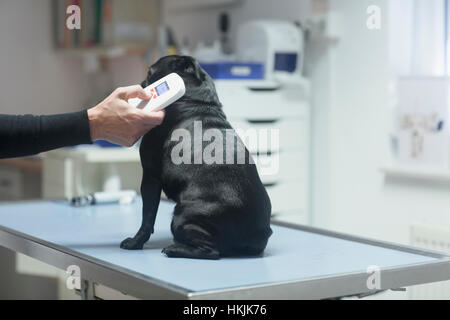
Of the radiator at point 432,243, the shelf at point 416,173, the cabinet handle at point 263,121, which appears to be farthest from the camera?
the cabinet handle at point 263,121

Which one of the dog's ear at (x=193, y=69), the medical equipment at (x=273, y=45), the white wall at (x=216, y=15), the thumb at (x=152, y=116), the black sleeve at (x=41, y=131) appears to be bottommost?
the black sleeve at (x=41, y=131)

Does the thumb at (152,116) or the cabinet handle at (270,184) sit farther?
the cabinet handle at (270,184)

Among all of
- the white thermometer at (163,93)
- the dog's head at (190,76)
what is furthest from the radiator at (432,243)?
the white thermometer at (163,93)

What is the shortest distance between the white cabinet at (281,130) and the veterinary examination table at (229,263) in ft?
3.25

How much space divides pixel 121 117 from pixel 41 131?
0.15m

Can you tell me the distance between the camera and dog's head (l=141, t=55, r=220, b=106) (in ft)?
4.71

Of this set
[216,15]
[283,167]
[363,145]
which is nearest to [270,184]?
[283,167]

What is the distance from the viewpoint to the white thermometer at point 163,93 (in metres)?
1.36

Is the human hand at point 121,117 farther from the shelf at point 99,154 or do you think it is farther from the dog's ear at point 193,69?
the shelf at point 99,154

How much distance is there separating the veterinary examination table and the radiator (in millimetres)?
811

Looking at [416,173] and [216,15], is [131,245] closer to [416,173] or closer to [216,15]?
[416,173]

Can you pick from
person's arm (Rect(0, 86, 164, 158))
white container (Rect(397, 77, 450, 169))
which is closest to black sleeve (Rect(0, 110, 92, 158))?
person's arm (Rect(0, 86, 164, 158))
